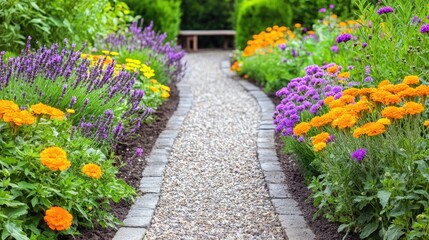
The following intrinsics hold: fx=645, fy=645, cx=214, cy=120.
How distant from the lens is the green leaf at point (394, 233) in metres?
3.03

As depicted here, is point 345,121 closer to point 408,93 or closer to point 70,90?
point 408,93

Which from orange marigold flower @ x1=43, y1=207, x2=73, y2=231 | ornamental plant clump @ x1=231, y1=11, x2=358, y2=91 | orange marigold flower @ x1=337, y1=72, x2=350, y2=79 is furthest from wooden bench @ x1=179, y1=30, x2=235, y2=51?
orange marigold flower @ x1=43, y1=207, x2=73, y2=231

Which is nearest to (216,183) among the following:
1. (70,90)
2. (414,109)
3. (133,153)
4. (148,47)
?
(133,153)

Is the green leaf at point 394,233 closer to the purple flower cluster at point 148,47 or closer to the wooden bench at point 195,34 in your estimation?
the purple flower cluster at point 148,47

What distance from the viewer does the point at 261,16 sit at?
36.2 feet

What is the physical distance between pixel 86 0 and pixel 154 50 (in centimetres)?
131

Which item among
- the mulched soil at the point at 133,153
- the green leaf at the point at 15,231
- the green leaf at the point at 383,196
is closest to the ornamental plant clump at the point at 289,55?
the mulched soil at the point at 133,153

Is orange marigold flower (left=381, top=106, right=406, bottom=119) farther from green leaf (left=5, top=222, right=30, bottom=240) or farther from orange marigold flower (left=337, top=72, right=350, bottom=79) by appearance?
green leaf (left=5, top=222, right=30, bottom=240)

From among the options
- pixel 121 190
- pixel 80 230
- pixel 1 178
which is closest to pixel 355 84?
pixel 121 190

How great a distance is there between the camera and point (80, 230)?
360cm

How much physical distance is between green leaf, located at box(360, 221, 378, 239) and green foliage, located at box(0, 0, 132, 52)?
391 cm

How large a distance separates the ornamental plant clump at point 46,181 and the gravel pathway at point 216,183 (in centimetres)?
42

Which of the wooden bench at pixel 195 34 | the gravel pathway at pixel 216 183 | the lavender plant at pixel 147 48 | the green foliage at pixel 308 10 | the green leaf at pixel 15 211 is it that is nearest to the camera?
the green leaf at pixel 15 211

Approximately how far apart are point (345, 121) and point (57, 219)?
4.97 feet
